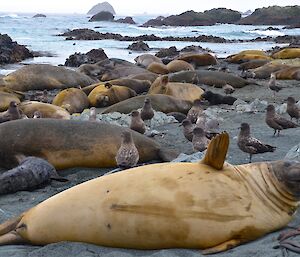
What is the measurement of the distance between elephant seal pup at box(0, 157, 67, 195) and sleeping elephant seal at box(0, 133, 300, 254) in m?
1.61

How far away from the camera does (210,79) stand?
13.5m

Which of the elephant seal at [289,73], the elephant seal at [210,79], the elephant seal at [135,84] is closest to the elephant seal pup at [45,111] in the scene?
the elephant seal at [135,84]

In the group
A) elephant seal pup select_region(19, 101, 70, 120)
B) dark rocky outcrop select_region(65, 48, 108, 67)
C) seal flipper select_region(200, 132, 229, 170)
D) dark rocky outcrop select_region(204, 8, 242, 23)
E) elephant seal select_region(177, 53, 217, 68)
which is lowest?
dark rocky outcrop select_region(204, 8, 242, 23)

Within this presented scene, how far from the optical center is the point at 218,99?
34.8ft

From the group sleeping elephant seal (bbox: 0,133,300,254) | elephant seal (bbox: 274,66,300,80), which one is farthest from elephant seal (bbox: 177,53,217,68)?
sleeping elephant seal (bbox: 0,133,300,254)

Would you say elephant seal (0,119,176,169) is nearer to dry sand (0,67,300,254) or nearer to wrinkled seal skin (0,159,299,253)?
dry sand (0,67,300,254)

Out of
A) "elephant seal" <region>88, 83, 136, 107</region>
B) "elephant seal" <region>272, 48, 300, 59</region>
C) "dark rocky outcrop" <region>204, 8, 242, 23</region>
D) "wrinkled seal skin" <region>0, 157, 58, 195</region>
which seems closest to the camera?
"wrinkled seal skin" <region>0, 157, 58, 195</region>

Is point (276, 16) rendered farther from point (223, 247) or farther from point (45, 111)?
point (223, 247)

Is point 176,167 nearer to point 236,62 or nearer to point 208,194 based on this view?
point 208,194

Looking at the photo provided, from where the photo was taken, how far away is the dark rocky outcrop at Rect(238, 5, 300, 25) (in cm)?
6309

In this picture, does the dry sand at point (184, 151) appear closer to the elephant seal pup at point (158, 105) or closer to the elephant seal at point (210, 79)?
the elephant seal pup at point (158, 105)

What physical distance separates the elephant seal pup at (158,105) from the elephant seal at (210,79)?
3.25 metres

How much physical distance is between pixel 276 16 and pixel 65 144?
62.3 metres

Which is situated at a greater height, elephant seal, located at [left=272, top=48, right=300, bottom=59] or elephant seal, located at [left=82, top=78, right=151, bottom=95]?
elephant seal, located at [left=82, top=78, right=151, bottom=95]
